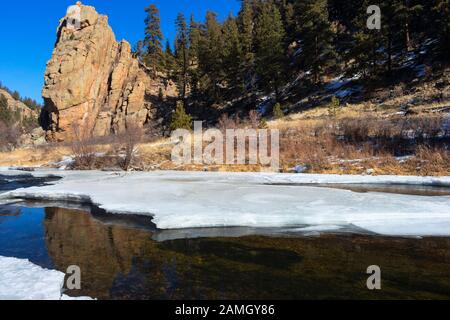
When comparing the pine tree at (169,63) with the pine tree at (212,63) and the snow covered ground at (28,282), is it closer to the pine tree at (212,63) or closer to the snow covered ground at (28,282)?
the pine tree at (212,63)

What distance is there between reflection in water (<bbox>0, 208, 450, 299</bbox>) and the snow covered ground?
1.01 ft

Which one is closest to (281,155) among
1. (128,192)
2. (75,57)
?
(128,192)

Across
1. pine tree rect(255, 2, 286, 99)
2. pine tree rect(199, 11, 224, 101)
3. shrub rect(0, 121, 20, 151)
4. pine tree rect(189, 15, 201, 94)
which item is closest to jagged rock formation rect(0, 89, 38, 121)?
shrub rect(0, 121, 20, 151)

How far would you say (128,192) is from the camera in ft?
43.7

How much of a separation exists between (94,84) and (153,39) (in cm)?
1507

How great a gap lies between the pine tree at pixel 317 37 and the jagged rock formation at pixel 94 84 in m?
25.5

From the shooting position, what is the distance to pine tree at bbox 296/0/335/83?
40.8 m

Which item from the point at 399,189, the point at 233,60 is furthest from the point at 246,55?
the point at 399,189

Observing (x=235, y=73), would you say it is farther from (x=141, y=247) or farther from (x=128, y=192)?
(x=141, y=247)

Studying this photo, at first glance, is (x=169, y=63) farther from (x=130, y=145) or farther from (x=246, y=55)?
(x=130, y=145)

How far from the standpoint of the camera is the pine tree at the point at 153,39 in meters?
63.7

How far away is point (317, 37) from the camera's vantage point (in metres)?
41.4

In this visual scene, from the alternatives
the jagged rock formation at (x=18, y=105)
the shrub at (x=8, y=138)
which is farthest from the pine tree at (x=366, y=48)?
the jagged rock formation at (x=18, y=105)

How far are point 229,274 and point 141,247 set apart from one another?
236 centimetres
